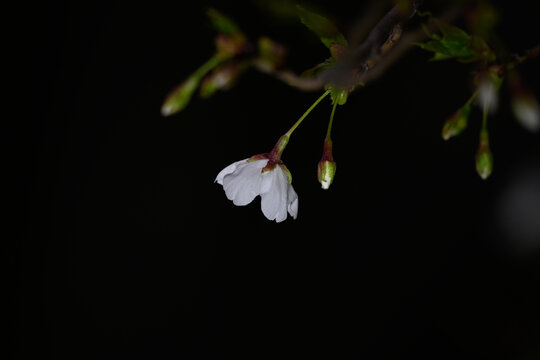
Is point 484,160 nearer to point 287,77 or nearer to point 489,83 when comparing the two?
point 489,83

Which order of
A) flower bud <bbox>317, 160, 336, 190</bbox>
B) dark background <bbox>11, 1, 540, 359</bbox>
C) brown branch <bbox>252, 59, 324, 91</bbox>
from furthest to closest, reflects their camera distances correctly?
dark background <bbox>11, 1, 540, 359</bbox>, flower bud <bbox>317, 160, 336, 190</bbox>, brown branch <bbox>252, 59, 324, 91</bbox>

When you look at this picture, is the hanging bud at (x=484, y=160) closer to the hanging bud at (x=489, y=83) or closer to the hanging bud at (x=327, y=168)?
the hanging bud at (x=489, y=83)

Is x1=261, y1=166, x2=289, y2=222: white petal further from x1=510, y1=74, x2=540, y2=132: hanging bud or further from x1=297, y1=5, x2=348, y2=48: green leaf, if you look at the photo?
x1=510, y1=74, x2=540, y2=132: hanging bud

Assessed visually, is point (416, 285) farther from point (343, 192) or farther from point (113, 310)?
point (113, 310)

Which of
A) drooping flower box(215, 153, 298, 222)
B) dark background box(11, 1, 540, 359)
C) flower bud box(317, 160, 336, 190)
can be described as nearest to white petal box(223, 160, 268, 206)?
drooping flower box(215, 153, 298, 222)

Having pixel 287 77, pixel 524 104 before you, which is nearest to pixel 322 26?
pixel 287 77

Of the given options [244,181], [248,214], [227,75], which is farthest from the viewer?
[248,214]
